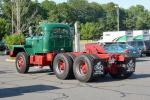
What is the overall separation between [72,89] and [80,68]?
2574mm

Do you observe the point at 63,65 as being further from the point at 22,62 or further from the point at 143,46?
the point at 143,46

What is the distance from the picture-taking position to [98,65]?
636 inches

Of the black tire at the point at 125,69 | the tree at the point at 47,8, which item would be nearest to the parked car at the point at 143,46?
the black tire at the point at 125,69

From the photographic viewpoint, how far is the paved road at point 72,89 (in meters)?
12.5

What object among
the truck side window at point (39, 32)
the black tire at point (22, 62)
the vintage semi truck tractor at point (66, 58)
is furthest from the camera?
the black tire at point (22, 62)

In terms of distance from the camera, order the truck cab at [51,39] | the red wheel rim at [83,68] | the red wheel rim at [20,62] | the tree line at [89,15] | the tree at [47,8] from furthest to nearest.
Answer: the tree at [47,8], the tree line at [89,15], the red wheel rim at [20,62], the truck cab at [51,39], the red wheel rim at [83,68]

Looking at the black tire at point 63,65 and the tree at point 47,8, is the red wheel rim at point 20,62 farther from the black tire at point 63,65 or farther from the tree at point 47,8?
the tree at point 47,8

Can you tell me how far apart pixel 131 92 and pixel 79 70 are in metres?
3.80

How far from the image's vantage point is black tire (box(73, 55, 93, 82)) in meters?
16.1

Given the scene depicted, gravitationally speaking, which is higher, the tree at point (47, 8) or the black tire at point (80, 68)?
the tree at point (47, 8)

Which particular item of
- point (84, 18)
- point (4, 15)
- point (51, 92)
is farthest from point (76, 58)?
point (84, 18)

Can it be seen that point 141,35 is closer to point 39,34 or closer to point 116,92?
point 39,34

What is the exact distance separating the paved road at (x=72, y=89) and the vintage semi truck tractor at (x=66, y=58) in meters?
0.41

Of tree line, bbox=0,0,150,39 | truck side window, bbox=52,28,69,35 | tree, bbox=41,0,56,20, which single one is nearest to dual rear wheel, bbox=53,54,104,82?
truck side window, bbox=52,28,69,35
